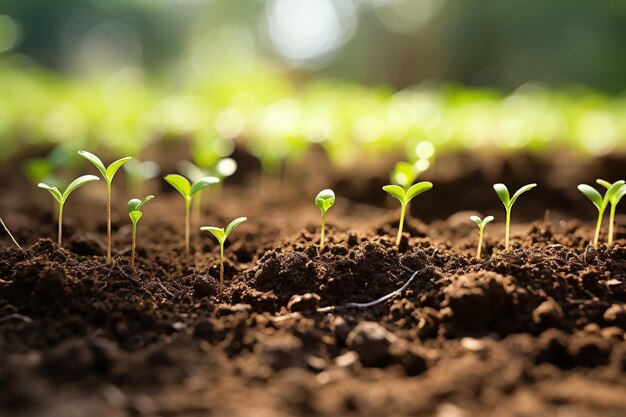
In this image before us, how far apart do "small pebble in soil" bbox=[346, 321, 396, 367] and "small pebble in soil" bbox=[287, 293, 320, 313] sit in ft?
0.59

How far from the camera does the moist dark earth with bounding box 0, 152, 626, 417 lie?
4.19ft

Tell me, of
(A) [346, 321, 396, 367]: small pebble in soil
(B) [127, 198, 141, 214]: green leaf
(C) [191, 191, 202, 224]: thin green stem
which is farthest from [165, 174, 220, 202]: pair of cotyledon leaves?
(C) [191, 191, 202, 224]: thin green stem

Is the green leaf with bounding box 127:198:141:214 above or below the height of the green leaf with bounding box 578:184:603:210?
below

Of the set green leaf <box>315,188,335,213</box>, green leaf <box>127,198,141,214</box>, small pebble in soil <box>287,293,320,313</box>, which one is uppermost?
green leaf <box>315,188,335,213</box>

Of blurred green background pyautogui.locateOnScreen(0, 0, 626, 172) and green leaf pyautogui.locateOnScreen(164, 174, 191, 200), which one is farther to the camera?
blurred green background pyautogui.locateOnScreen(0, 0, 626, 172)

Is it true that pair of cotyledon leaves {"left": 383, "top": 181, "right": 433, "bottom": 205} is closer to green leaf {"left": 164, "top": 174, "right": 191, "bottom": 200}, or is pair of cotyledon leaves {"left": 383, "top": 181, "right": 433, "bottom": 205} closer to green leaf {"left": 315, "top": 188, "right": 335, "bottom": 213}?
green leaf {"left": 315, "top": 188, "right": 335, "bottom": 213}

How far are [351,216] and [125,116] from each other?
2765mm

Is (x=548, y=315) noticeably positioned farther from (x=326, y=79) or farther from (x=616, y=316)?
(x=326, y=79)

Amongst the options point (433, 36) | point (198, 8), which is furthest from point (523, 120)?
point (198, 8)

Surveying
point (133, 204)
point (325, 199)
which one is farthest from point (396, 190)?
point (133, 204)

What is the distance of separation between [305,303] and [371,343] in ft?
0.90

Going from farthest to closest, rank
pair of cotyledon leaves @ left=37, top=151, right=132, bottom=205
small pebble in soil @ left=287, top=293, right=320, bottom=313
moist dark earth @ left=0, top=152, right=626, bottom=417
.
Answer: pair of cotyledon leaves @ left=37, top=151, right=132, bottom=205 < small pebble in soil @ left=287, top=293, right=320, bottom=313 < moist dark earth @ left=0, top=152, right=626, bottom=417

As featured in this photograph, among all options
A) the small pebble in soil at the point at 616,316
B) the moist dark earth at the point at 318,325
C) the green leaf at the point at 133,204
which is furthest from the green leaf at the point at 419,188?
the green leaf at the point at 133,204

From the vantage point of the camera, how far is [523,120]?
4.45 m
